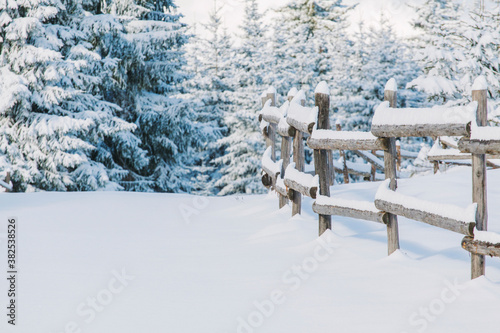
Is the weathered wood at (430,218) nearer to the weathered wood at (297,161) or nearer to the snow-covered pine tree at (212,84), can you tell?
the weathered wood at (297,161)

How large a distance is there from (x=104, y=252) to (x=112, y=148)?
14391mm

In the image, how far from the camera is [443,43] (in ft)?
72.9

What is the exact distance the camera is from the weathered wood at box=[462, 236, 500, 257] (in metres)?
4.08

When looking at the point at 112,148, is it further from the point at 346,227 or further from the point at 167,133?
the point at 346,227

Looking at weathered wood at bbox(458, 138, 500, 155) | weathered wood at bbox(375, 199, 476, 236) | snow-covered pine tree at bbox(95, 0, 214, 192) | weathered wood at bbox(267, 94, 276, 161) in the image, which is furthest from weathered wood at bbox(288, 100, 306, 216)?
snow-covered pine tree at bbox(95, 0, 214, 192)

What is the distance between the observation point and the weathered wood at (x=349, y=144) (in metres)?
5.29

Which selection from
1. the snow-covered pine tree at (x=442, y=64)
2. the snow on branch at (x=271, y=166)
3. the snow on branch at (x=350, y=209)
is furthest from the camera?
the snow-covered pine tree at (x=442, y=64)

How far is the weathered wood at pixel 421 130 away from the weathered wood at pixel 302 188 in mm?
1454

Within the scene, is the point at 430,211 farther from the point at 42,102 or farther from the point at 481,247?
the point at 42,102

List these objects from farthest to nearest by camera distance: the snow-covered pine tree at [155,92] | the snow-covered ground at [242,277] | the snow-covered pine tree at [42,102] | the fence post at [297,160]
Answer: the snow-covered pine tree at [155,92] → the snow-covered pine tree at [42,102] → the fence post at [297,160] → the snow-covered ground at [242,277]

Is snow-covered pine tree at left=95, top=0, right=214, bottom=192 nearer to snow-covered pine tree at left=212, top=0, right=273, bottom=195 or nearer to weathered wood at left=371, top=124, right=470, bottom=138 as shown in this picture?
snow-covered pine tree at left=212, top=0, right=273, bottom=195

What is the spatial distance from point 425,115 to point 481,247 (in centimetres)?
136

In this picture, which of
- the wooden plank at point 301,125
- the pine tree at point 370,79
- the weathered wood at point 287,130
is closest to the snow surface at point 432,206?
the wooden plank at point 301,125

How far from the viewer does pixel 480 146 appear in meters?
4.25
